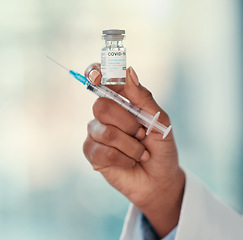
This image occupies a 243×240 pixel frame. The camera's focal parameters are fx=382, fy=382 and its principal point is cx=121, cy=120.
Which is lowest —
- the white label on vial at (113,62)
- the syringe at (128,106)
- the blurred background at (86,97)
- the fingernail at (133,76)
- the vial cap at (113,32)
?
the blurred background at (86,97)

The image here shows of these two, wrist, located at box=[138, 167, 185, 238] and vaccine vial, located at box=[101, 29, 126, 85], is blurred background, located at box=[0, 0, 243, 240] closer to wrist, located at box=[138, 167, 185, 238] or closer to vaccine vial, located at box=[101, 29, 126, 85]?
wrist, located at box=[138, 167, 185, 238]

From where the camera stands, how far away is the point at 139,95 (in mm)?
1081

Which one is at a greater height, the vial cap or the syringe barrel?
the vial cap

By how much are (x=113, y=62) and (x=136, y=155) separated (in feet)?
0.98

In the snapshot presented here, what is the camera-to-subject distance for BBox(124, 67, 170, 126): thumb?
1057 mm

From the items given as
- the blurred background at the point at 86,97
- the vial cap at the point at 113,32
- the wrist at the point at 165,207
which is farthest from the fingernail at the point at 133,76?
the blurred background at the point at 86,97

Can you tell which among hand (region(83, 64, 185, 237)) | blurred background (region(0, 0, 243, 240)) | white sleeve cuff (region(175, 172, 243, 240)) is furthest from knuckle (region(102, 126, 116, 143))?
blurred background (region(0, 0, 243, 240))

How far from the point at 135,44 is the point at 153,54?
167mm

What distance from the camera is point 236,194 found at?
320 cm

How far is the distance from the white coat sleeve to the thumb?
1.07 feet

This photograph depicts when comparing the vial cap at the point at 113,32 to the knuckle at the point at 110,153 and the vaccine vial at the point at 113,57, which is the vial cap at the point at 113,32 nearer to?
the vaccine vial at the point at 113,57

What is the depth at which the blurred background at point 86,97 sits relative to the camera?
9.44 feet

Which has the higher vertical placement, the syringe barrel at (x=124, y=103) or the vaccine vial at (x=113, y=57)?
the vaccine vial at (x=113, y=57)

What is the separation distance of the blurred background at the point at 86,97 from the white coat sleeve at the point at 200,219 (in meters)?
1.67
